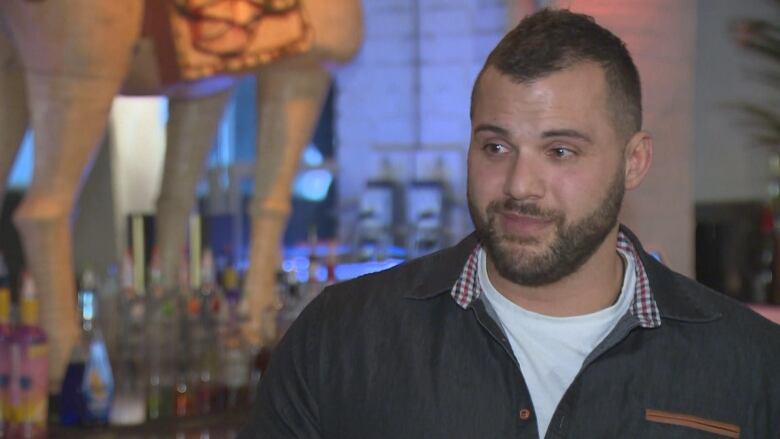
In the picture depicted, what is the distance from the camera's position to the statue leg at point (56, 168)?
2.22m

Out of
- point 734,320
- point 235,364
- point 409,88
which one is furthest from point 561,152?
point 409,88

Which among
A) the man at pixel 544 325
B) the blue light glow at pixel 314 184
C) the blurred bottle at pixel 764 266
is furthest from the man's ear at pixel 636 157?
the blue light glow at pixel 314 184

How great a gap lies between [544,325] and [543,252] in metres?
0.08

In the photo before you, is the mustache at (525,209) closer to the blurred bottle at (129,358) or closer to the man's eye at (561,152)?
the man's eye at (561,152)

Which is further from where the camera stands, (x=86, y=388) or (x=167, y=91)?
(x=167, y=91)

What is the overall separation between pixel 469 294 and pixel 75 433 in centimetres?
127

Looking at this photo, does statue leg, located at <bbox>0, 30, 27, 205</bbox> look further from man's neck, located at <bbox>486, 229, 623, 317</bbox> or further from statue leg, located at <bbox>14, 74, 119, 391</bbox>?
man's neck, located at <bbox>486, 229, 623, 317</bbox>

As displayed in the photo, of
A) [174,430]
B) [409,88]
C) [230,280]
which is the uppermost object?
[409,88]

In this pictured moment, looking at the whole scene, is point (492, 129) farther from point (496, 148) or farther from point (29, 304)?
point (29, 304)

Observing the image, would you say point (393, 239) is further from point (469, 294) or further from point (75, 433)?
point (469, 294)

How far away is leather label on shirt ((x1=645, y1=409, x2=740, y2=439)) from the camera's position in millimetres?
1165

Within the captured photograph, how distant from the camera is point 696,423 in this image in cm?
117

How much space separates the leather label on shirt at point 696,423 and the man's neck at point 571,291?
0.42 feet

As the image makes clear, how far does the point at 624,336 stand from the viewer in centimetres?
120
